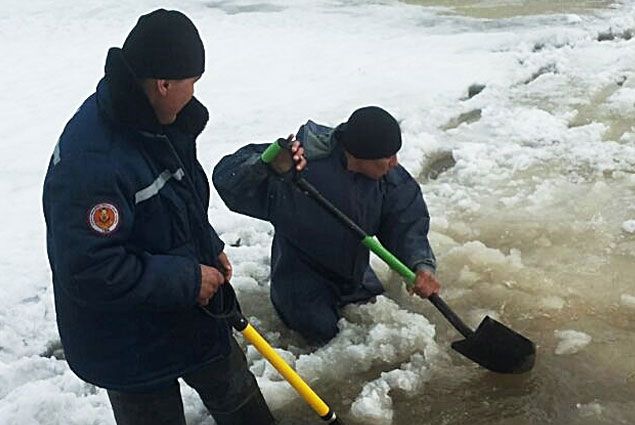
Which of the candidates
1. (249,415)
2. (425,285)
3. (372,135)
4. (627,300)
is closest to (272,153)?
(372,135)

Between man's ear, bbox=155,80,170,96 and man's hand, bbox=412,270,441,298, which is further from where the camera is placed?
man's hand, bbox=412,270,441,298

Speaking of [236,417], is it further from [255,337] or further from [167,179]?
[167,179]

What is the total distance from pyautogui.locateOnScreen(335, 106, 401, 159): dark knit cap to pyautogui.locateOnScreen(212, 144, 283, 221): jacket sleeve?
0.37m

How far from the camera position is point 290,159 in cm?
309

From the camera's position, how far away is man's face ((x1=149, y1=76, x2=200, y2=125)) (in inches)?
89.7

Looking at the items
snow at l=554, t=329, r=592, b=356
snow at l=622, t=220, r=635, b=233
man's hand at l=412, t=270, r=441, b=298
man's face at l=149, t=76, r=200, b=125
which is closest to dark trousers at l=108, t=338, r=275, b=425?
man's hand at l=412, t=270, r=441, b=298

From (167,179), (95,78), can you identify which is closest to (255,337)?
(167,179)

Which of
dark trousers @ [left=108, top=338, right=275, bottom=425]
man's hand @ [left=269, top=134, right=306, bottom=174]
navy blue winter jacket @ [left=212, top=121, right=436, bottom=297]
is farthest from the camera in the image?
navy blue winter jacket @ [left=212, top=121, right=436, bottom=297]

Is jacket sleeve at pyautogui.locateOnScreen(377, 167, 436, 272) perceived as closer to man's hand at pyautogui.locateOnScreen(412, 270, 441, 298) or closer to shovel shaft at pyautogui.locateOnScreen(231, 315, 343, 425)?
man's hand at pyautogui.locateOnScreen(412, 270, 441, 298)

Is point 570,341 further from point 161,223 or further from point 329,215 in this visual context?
point 161,223

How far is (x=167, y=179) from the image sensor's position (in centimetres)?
240

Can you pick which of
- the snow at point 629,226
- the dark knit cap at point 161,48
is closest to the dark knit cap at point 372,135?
the dark knit cap at point 161,48

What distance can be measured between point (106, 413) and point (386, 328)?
54.0 inches

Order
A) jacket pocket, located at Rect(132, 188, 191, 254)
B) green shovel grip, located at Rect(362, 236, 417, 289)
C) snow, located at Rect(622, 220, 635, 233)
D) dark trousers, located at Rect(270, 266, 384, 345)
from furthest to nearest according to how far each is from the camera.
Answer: snow, located at Rect(622, 220, 635, 233) → dark trousers, located at Rect(270, 266, 384, 345) → green shovel grip, located at Rect(362, 236, 417, 289) → jacket pocket, located at Rect(132, 188, 191, 254)
